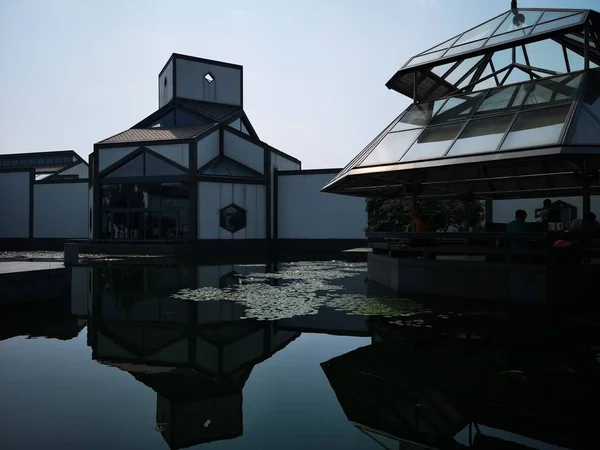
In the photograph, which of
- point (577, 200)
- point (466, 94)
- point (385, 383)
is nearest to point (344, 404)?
point (385, 383)

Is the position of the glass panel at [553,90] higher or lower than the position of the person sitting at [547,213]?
higher

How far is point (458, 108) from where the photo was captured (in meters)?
15.3

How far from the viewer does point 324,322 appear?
976 centimetres

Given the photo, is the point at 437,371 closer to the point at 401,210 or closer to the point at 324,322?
the point at 324,322

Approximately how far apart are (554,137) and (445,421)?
8.37 metres

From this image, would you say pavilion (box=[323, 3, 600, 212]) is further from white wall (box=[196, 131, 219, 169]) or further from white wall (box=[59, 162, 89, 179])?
white wall (box=[59, 162, 89, 179])

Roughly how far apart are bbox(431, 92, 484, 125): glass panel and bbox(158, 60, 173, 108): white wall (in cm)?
3060

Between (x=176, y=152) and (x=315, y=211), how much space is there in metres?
12.1

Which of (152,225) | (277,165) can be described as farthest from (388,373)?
(277,165)

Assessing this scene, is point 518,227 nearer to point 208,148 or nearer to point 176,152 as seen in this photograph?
point 176,152

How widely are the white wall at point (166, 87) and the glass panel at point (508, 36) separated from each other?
31156mm

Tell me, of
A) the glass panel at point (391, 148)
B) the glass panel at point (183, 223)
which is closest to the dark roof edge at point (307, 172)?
the glass panel at point (183, 223)

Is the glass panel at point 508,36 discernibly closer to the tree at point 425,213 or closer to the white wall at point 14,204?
the tree at point 425,213

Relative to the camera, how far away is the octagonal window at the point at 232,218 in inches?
1468
